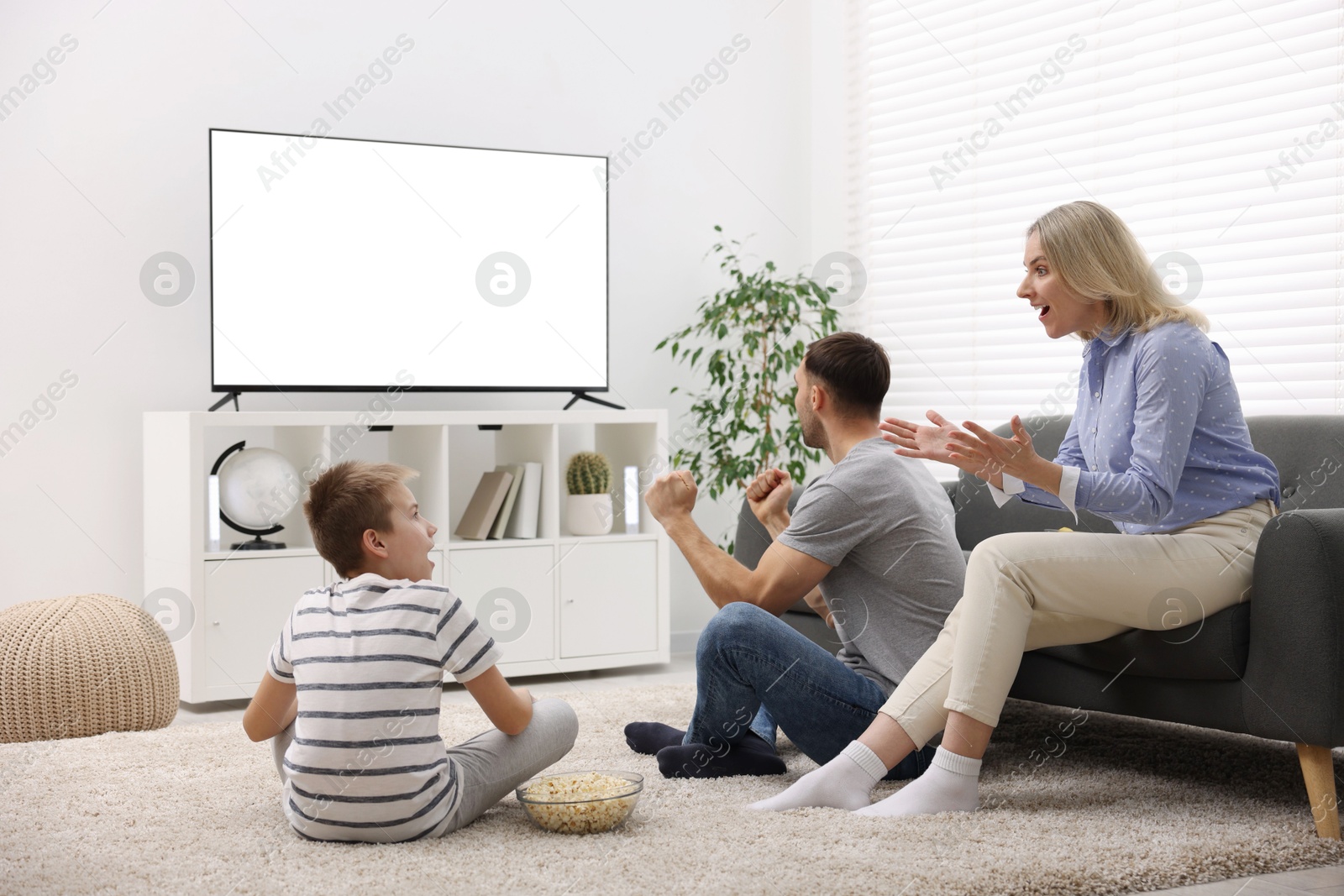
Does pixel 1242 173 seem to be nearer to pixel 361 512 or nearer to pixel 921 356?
pixel 921 356

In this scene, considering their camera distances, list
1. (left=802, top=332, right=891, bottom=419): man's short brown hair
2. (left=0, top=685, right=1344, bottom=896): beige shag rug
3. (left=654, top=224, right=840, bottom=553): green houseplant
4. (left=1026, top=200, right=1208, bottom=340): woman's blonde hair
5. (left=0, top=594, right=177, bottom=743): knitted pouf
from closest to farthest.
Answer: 1. (left=0, top=685, right=1344, bottom=896): beige shag rug
2. (left=1026, top=200, right=1208, bottom=340): woman's blonde hair
3. (left=802, top=332, right=891, bottom=419): man's short brown hair
4. (left=0, top=594, right=177, bottom=743): knitted pouf
5. (left=654, top=224, right=840, bottom=553): green houseplant

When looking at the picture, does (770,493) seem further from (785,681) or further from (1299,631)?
(1299,631)

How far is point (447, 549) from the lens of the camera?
12.1 ft

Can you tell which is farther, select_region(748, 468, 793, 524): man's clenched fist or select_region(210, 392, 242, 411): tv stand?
select_region(210, 392, 242, 411): tv stand

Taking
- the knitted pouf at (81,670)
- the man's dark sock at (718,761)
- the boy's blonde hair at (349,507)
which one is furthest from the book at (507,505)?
the boy's blonde hair at (349,507)

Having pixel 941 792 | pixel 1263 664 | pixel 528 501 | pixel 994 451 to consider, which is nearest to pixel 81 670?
pixel 528 501

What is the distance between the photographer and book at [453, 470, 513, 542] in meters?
3.85

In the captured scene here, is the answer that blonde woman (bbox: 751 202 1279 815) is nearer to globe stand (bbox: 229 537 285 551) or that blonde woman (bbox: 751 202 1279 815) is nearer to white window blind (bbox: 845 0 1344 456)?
white window blind (bbox: 845 0 1344 456)

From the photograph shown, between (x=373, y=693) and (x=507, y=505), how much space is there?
2114mm

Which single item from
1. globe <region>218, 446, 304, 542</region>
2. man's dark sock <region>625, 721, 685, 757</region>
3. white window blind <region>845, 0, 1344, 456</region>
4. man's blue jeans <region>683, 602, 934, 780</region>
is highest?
white window blind <region>845, 0, 1344, 456</region>

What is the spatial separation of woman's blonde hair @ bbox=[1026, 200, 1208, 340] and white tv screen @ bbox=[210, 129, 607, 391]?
2161mm

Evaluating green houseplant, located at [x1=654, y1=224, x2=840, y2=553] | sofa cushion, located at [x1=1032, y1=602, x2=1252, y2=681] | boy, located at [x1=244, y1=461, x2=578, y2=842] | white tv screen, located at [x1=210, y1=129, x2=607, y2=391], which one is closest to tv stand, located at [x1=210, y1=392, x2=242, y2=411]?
white tv screen, located at [x1=210, y1=129, x2=607, y2=391]

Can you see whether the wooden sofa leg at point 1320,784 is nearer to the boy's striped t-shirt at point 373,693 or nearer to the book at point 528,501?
the boy's striped t-shirt at point 373,693

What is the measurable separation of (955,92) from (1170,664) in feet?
9.05
